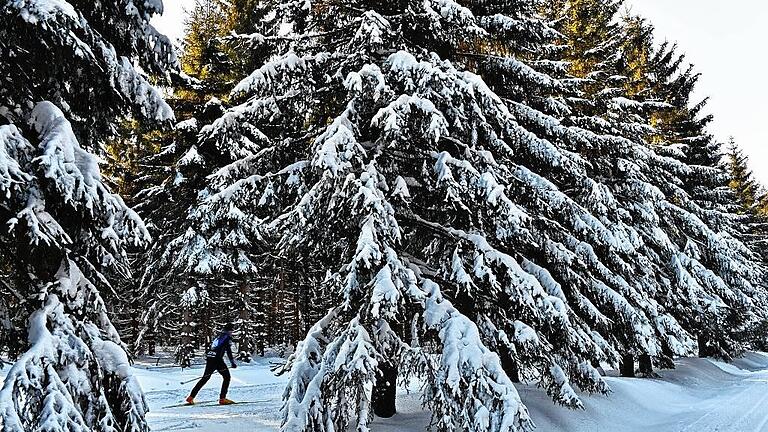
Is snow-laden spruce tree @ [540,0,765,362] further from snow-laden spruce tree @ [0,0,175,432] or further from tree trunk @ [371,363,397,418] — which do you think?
snow-laden spruce tree @ [0,0,175,432]

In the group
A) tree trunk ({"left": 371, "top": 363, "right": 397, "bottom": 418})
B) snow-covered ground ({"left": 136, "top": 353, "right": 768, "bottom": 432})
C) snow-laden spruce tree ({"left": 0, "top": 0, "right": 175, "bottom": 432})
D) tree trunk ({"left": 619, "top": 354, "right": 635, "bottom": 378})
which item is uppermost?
snow-laden spruce tree ({"left": 0, "top": 0, "right": 175, "bottom": 432})

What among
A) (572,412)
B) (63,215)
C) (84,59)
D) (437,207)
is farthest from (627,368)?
(84,59)

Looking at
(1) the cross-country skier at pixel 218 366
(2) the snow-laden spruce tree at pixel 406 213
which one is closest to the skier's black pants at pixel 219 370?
(1) the cross-country skier at pixel 218 366

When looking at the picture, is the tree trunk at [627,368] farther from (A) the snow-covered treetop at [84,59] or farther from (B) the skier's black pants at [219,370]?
(A) the snow-covered treetop at [84,59]

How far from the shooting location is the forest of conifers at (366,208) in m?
4.93

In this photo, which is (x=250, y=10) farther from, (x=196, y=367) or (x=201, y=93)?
(x=196, y=367)

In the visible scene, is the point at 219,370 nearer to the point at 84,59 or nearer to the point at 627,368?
the point at 84,59

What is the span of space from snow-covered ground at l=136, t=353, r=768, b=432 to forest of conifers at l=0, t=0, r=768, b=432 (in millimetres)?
608

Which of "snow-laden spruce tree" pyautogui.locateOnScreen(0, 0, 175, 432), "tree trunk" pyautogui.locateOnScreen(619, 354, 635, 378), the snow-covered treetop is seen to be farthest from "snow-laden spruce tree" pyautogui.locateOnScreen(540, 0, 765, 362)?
"snow-laden spruce tree" pyautogui.locateOnScreen(0, 0, 175, 432)

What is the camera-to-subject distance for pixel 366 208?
7125 millimetres

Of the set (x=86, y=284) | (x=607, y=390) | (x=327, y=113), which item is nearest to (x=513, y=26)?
(x=327, y=113)

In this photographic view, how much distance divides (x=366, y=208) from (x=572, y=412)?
20.9 ft

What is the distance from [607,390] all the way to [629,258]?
5236 millimetres

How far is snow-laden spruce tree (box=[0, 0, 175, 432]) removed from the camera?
4.44 meters
